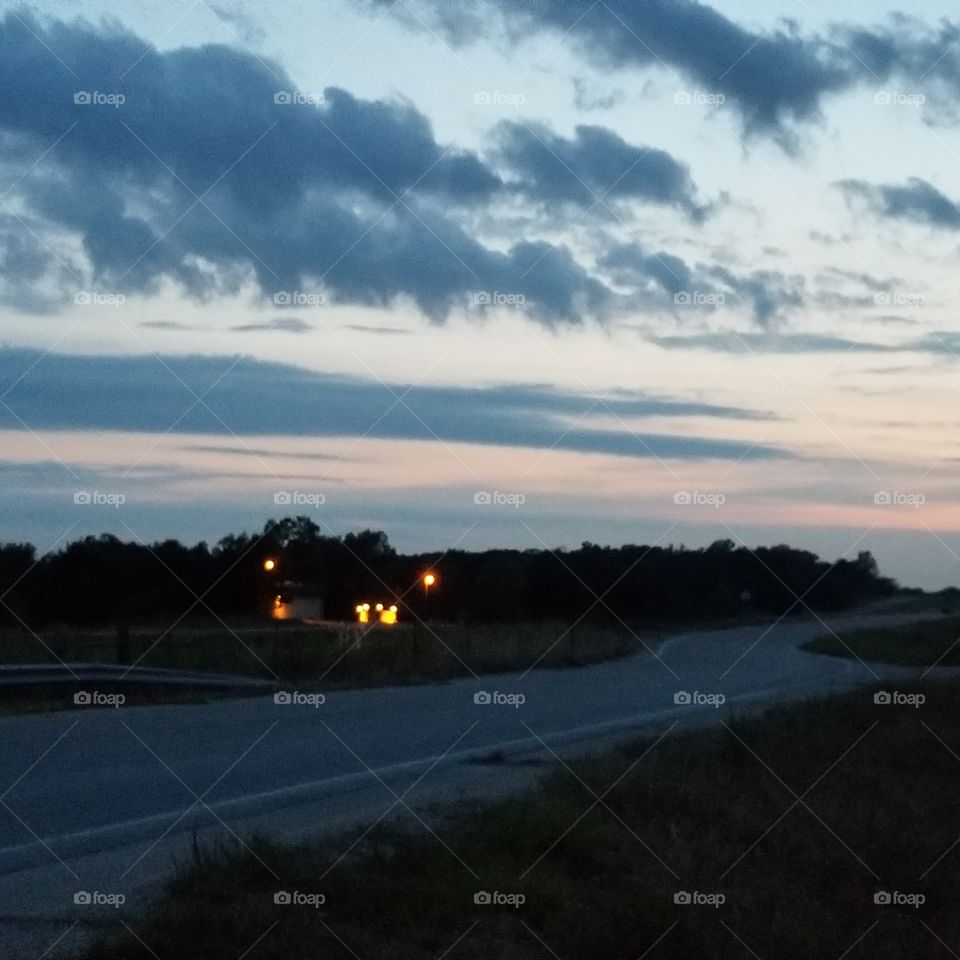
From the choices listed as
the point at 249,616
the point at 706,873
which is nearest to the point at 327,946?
the point at 706,873

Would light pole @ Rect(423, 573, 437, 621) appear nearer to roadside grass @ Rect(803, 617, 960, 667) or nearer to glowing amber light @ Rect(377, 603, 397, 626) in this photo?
glowing amber light @ Rect(377, 603, 397, 626)

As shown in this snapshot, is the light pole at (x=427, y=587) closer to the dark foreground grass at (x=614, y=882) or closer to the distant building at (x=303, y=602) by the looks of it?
the distant building at (x=303, y=602)

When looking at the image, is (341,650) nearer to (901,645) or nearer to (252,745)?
(252,745)

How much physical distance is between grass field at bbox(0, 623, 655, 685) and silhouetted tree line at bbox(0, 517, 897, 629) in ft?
4.97

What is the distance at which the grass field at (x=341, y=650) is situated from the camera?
3153 cm

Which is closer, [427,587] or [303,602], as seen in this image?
[427,587]

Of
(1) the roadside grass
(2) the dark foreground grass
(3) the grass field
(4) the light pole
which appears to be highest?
(4) the light pole

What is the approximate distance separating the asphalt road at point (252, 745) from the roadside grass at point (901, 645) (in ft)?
49.3

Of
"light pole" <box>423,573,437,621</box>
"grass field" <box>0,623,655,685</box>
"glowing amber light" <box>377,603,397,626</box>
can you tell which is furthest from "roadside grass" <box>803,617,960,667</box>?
"glowing amber light" <box>377,603,397,626</box>

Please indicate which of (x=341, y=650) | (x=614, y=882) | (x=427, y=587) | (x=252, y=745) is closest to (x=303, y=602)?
(x=427, y=587)

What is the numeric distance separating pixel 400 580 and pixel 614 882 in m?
43.0

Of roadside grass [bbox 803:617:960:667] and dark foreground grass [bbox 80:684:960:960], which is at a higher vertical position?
roadside grass [bbox 803:617:960:667]

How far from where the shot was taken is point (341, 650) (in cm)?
3325

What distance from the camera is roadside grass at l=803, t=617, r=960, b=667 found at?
47.8 metres
